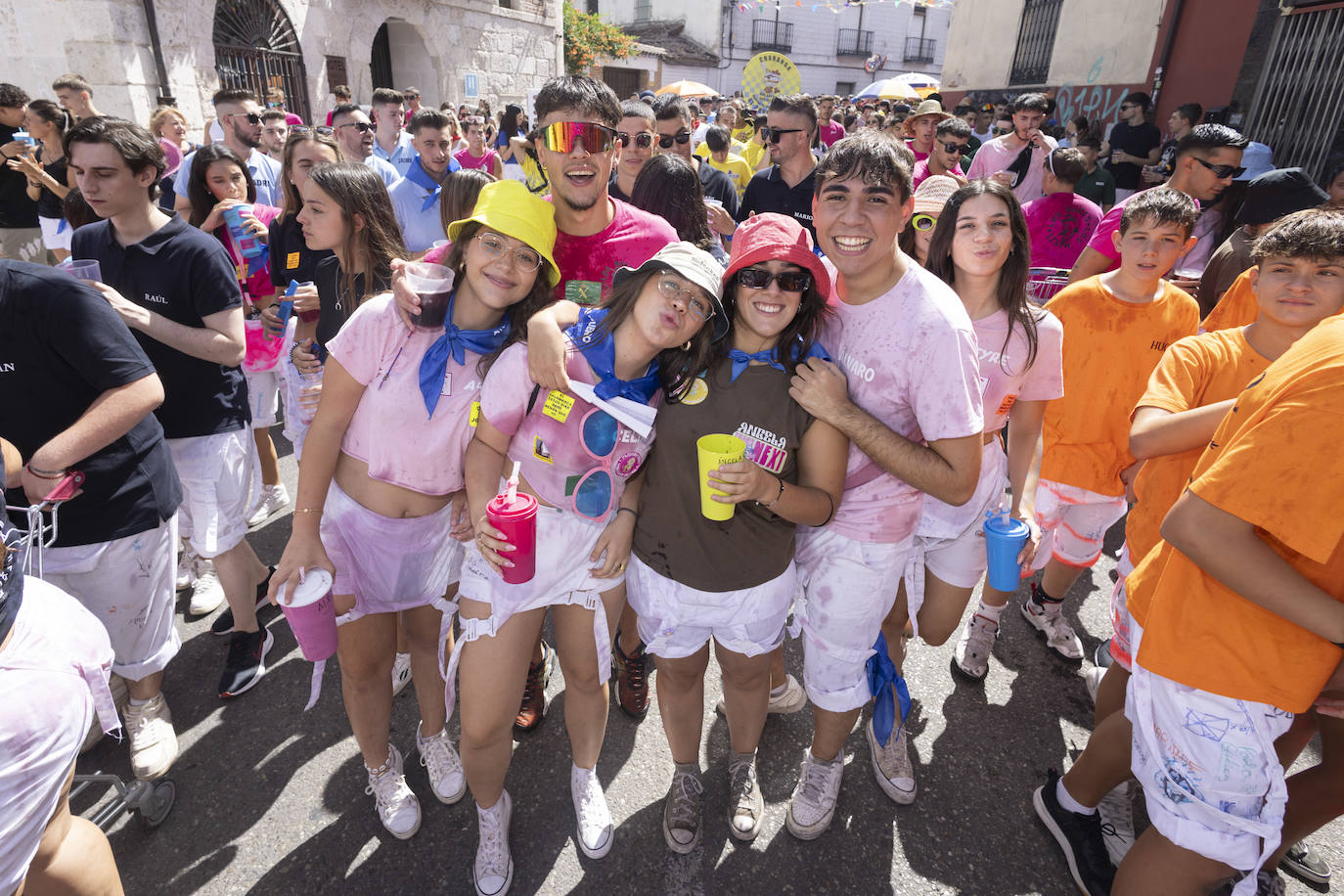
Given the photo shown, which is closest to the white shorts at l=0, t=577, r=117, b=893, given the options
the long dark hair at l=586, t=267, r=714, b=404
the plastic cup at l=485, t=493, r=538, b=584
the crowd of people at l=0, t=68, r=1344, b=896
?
the crowd of people at l=0, t=68, r=1344, b=896

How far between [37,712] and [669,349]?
1780 mm

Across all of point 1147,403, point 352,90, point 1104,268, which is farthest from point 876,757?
point 352,90

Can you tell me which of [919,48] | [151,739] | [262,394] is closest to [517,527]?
[151,739]

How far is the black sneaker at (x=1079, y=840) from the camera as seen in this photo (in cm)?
224

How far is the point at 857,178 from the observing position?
6.64 ft

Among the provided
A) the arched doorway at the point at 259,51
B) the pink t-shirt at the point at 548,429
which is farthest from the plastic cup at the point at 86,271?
the arched doorway at the point at 259,51

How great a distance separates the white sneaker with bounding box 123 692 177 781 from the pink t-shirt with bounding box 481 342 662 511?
1.96 m

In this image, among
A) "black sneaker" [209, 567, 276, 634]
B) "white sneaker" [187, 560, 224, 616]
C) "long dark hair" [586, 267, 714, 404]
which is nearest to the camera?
"long dark hair" [586, 267, 714, 404]

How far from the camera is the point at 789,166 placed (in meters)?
5.09

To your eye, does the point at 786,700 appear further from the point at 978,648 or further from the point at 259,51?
the point at 259,51

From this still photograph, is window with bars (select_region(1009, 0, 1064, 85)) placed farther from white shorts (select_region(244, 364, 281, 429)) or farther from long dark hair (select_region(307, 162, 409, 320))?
white shorts (select_region(244, 364, 281, 429))

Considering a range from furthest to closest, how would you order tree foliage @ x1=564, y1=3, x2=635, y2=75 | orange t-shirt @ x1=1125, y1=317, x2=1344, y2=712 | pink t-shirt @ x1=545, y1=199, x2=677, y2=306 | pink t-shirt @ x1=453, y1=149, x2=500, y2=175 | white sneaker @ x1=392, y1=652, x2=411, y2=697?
tree foliage @ x1=564, y1=3, x2=635, y2=75 < pink t-shirt @ x1=453, y1=149, x2=500, y2=175 < white sneaker @ x1=392, y1=652, x2=411, y2=697 < pink t-shirt @ x1=545, y1=199, x2=677, y2=306 < orange t-shirt @ x1=1125, y1=317, x2=1344, y2=712

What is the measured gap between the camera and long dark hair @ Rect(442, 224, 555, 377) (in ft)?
6.97

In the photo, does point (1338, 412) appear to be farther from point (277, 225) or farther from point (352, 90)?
point (352, 90)
